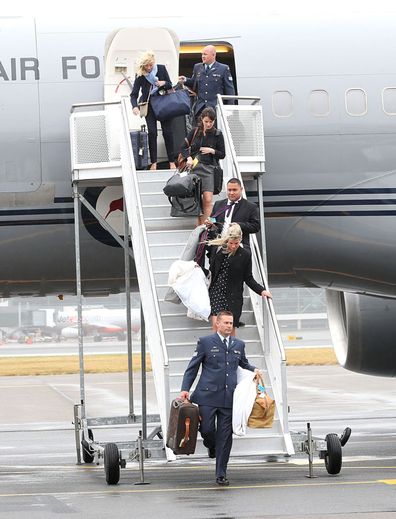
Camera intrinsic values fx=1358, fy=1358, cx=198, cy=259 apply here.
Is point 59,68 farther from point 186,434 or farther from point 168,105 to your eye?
point 186,434

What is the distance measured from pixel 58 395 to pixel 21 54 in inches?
774

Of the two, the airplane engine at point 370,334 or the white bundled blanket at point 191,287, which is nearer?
the white bundled blanket at point 191,287

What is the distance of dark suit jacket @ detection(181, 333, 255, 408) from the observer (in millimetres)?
14305

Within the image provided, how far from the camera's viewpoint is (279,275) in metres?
18.0

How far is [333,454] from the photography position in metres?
15.3

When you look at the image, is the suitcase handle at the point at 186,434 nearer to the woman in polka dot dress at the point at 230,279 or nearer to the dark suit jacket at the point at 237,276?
the woman in polka dot dress at the point at 230,279

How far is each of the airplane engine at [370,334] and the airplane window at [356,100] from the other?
3205 millimetres

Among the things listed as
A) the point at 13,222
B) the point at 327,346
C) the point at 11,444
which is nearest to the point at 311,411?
the point at 11,444

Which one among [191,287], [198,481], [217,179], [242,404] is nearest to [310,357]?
[217,179]

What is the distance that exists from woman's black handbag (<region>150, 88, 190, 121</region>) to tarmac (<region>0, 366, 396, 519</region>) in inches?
165

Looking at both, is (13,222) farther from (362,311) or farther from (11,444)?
(11,444)

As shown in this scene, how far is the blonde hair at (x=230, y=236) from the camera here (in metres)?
14.9

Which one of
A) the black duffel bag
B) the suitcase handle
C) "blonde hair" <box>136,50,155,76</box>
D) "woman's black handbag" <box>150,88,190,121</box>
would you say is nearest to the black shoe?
the suitcase handle

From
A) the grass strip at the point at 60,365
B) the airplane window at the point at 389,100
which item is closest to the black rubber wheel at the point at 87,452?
the airplane window at the point at 389,100
